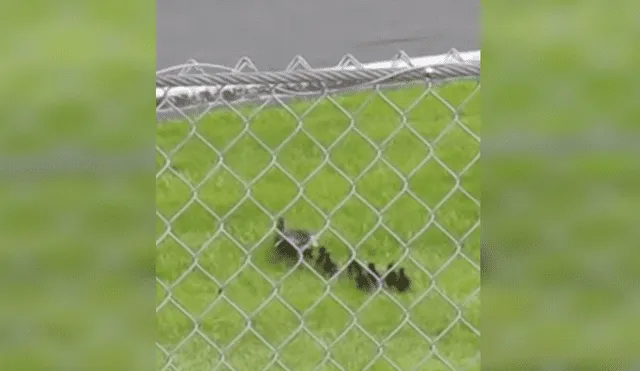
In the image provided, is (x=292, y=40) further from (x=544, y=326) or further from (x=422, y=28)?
(x=544, y=326)

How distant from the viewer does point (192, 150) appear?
109 inches

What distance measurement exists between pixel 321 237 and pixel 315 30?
4.92 ft

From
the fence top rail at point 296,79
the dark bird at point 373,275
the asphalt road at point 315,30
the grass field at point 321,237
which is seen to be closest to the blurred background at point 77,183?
the fence top rail at point 296,79

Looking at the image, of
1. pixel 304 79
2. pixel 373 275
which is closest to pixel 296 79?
Result: pixel 304 79

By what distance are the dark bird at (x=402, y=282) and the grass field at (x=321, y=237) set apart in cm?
3

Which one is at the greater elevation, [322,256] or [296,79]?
[296,79]

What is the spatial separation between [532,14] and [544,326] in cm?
26

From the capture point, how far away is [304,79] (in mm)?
1045

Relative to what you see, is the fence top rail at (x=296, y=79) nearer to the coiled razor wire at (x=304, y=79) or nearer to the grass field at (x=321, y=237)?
the coiled razor wire at (x=304, y=79)

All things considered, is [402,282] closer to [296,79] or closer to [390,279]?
[390,279]

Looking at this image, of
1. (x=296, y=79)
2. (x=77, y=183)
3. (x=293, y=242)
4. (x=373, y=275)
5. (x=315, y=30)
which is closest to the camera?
(x=77, y=183)

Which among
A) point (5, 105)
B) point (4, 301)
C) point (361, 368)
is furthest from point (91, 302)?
point (361, 368)

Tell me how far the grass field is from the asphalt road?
525 millimetres

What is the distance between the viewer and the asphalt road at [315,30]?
3271 millimetres
